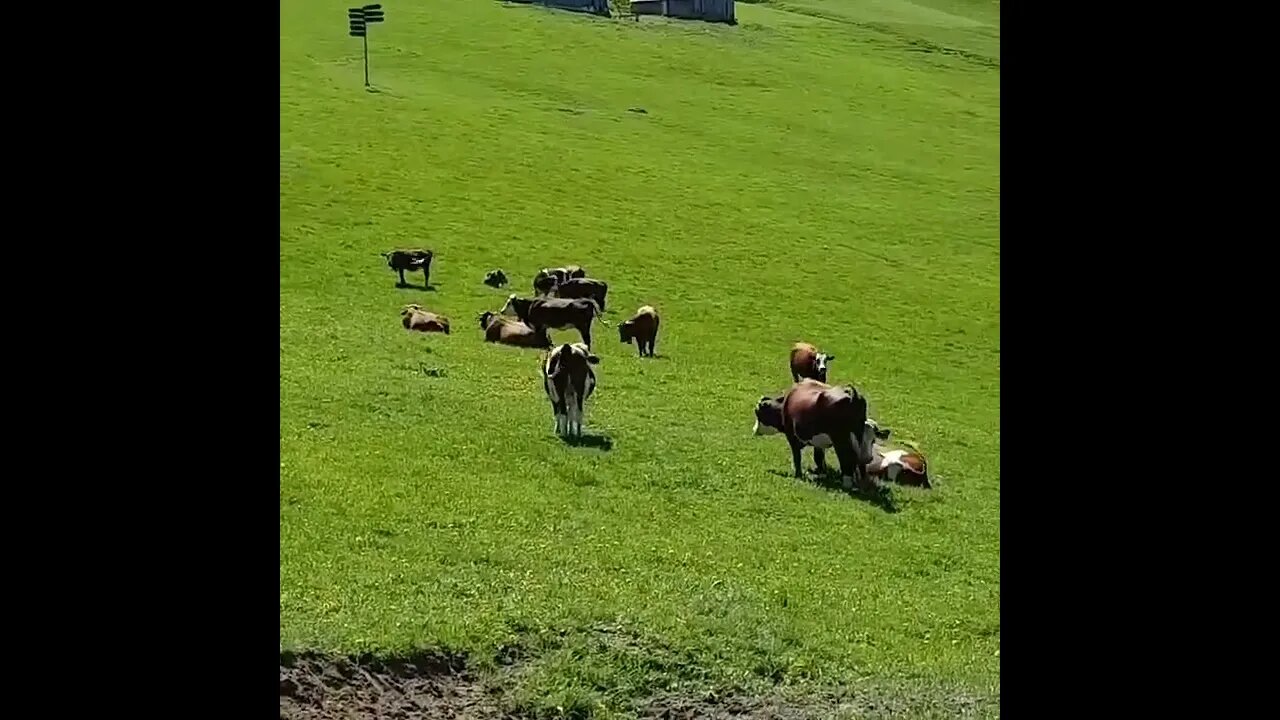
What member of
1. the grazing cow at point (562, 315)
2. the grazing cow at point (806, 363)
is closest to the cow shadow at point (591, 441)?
the grazing cow at point (806, 363)

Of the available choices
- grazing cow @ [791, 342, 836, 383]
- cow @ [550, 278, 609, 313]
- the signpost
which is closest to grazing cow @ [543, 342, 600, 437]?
grazing cow @ [791, 342, 836, 383]

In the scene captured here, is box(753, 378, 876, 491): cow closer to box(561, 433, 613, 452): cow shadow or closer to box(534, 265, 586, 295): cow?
box(561, 433, 613, 452): cow shadow

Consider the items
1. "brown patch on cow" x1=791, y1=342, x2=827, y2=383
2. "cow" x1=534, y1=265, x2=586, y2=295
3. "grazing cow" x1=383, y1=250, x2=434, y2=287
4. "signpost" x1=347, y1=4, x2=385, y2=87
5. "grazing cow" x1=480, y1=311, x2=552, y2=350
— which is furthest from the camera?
"signpost" x1=347, y1=4, x2=385, y2=87

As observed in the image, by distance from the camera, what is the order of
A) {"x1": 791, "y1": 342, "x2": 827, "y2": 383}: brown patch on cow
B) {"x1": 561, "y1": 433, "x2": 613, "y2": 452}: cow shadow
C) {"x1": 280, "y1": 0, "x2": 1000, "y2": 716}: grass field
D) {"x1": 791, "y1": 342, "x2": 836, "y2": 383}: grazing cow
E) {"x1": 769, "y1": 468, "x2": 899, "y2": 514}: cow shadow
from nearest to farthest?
1. {"x1": 280, "y1": 0, "x2": 1000, "y2": 716}: grass field
2. {"x1": 769, "y1": 468, "x2": 899, "y2": 514}: cow shadow
3. {"x1": 561, "y1": 433, "x2": 613, "y2": 452}: cow shadow
4. {"x1": 791, "y1": 342, "x2": 836, "y2": 383}: grazing cow
5. {"x1": 791, "y1": 342, "x2": 827, "y2": 383}: brown patch on cow

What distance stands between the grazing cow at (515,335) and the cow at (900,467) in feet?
20.2

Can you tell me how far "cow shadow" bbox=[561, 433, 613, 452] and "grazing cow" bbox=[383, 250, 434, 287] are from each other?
9.62m

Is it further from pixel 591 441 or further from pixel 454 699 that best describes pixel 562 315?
pixel 454 699

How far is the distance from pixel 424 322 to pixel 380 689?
A: 12.6 metres

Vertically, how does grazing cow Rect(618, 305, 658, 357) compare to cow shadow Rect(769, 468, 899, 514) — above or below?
below

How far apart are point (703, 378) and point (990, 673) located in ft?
33.4

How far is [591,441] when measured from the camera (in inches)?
534

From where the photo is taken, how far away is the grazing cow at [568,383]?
13.5 m

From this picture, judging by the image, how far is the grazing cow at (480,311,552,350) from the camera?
18.7 m
